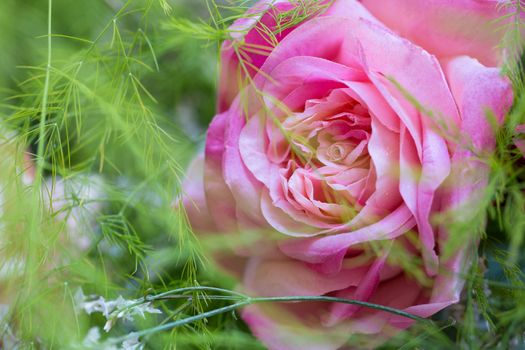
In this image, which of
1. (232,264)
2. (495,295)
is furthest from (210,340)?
(495,295)

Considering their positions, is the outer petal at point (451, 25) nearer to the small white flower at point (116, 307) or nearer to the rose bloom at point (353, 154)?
the rose bloom at point (353, 154)

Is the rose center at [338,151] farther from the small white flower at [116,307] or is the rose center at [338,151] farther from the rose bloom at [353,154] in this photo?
the small white flower at [116,307]

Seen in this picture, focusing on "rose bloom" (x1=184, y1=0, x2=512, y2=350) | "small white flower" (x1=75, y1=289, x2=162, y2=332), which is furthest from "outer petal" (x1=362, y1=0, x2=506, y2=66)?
"small white flower" (x1=75, y1=289, x2=162, y2=332)

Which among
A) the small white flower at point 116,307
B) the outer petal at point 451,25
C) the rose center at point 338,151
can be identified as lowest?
the small white flower at point 116,307

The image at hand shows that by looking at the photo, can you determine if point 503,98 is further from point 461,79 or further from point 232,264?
point 232,264

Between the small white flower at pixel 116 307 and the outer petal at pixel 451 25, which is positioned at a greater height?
the outer petal at pixel 451 25

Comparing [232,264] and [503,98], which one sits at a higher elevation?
[503,98]

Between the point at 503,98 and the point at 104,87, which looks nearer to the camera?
the point at 503,98

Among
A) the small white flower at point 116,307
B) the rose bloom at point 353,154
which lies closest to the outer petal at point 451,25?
the rose bloom at point 353,154

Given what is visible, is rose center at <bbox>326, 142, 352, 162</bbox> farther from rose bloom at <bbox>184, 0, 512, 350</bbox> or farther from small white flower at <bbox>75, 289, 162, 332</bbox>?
small white flower at <bbox>75, 289, 162, 332</bbox>
